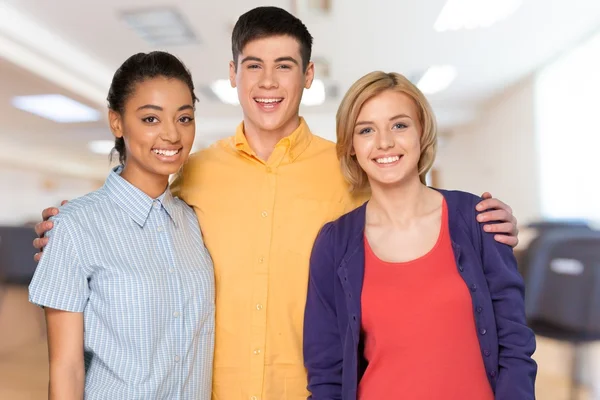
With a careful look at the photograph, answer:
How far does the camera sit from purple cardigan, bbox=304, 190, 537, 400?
3.80 feet

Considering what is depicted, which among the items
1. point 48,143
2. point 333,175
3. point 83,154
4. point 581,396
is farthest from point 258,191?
point 83,154

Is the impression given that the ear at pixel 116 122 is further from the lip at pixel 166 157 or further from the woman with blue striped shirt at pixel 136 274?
the lip at pixel 166 157

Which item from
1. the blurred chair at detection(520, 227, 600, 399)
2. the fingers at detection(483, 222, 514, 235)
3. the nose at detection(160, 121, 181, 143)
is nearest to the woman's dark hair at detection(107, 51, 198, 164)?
the nose at detection(160, 121, 181, 143)

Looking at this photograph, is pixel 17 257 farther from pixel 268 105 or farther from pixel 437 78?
pixel 437 78

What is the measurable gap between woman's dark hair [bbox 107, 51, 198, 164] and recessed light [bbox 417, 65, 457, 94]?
451 cm

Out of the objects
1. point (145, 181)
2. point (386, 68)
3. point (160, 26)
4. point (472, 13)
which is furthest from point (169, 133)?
point (386, 68)

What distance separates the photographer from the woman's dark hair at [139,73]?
4.20 feet

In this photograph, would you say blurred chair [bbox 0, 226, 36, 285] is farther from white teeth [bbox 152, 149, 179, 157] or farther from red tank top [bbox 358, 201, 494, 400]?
red tank top [bbox 358, 201, 494, 400]

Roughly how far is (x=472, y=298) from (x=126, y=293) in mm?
783

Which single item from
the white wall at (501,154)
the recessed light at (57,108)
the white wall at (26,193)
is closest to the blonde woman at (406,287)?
the white wall at (26,193)

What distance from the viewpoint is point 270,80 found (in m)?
1.43

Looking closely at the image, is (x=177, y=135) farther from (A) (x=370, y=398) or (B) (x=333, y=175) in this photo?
(A) (x=370, y=398)

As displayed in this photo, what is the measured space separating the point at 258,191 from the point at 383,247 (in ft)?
1.31

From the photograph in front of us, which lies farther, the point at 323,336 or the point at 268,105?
the point at 268,105
